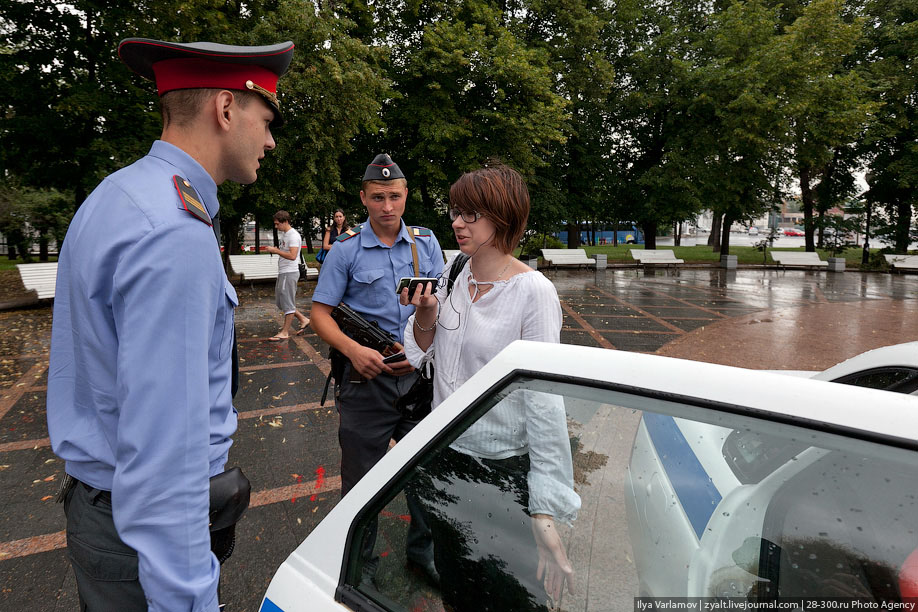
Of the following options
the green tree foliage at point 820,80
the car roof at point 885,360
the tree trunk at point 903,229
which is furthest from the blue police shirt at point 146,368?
the tree trunk at point 903,229

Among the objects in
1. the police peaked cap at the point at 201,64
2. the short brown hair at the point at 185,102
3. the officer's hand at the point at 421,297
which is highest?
the police peaked cap at the point at 201,64

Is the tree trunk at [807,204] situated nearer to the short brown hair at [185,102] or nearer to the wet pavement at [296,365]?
the wet pavement at [296,365]

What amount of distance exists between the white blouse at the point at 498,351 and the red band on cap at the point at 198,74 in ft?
3.18

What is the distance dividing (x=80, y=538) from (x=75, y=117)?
14.1m

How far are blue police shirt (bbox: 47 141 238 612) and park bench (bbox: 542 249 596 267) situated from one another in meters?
20.1

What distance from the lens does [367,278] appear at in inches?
105

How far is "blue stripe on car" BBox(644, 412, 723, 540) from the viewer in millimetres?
981

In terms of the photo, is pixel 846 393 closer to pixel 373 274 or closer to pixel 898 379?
pixel 898 379

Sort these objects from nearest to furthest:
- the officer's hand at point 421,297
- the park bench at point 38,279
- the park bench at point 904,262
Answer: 1. the officer's hand at point 421,297
2. the park bench at point 38,279
3. the park bench at point 904,262

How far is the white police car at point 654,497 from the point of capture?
32.1 inches

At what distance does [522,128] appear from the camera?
53.5 feet

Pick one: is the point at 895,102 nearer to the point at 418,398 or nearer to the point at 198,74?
the point at 418,398

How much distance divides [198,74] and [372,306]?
1.58m

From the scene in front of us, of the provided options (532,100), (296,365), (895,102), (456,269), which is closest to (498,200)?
(456,269)
